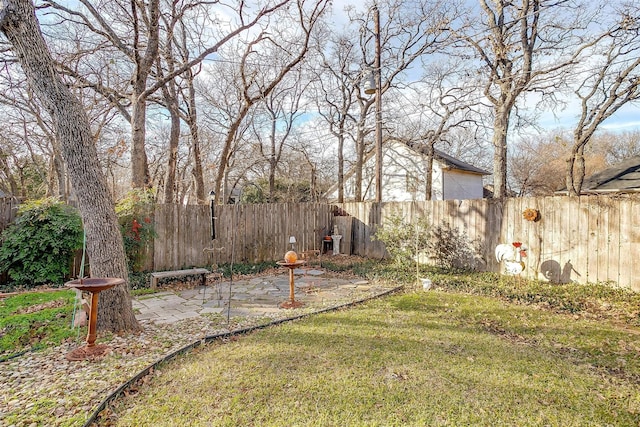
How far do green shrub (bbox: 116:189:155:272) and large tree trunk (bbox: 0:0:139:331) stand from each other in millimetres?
2753

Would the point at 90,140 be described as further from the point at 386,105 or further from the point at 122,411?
the point at 386,105

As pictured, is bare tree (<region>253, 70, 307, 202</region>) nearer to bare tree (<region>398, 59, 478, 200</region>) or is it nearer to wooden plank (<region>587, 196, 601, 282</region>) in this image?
bare tree (<region>398, 59, 478, 200</region>)

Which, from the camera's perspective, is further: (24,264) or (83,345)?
(24,264)

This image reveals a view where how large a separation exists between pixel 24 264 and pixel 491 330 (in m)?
7.09

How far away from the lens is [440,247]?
7.26m

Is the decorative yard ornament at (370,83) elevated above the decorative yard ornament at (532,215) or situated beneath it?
elevated above

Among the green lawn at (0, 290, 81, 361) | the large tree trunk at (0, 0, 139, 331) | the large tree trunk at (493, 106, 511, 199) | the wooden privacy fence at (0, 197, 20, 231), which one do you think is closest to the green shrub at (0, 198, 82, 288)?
the wooden privacy fence at (0, 197, 20, 231)

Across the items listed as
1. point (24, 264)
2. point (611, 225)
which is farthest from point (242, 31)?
point (611, 225)

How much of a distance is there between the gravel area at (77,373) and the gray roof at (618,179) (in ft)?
41.7

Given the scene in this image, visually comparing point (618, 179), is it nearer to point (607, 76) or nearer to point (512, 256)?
point (607, 76)

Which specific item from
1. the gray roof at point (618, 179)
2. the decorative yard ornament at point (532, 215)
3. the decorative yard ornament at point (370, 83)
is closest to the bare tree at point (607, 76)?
the decorative yard ornament at point (532, 215)

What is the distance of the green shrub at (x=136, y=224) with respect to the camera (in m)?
6.19

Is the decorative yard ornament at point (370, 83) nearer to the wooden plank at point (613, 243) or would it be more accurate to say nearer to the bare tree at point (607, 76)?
the bare tree at point (607, 76)

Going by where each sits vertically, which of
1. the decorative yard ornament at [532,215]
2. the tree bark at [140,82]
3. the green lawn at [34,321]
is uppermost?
the tree bark at [140,82]
